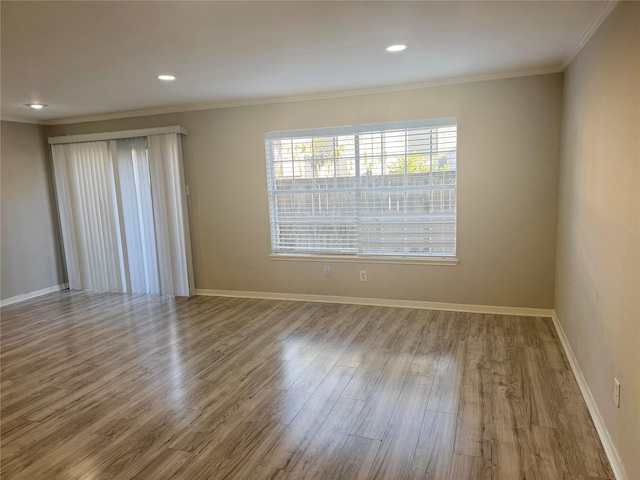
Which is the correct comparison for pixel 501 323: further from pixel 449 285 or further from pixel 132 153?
pixel 132 153

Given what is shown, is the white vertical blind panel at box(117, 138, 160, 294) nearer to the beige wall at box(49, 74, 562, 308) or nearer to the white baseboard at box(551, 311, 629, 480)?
the beige wall at box(49, 74, 562, 308)

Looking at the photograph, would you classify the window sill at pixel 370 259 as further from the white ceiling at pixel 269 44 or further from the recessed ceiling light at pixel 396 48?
the recessed ceiling light at pixel 396 48

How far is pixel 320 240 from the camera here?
4.79 m

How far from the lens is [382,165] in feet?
14.4

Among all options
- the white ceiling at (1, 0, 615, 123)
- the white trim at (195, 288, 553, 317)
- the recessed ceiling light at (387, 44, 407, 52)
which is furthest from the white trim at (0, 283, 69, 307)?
the recessed ceiling light at (387, 44, 407, 52)

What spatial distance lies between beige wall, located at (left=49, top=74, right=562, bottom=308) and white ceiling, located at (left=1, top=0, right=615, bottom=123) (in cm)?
26

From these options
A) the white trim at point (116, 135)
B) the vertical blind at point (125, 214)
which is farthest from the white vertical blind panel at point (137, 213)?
the white trim at point (116, 135)

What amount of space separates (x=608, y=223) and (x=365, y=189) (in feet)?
8.55

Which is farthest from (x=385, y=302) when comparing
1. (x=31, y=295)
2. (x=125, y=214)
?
(x=31, y=295)

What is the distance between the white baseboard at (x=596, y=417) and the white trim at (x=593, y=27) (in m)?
2.16

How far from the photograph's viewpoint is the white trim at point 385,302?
405 cm

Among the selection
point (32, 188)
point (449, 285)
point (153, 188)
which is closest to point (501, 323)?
point (449, 285)

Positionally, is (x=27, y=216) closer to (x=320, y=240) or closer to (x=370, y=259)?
(x=320, y=240)

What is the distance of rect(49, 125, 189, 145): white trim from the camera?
496cm
